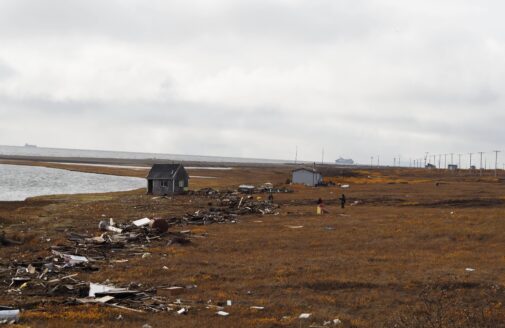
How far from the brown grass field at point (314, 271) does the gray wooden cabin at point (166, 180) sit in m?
23.3

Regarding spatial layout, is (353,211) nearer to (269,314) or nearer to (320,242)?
(320,242)

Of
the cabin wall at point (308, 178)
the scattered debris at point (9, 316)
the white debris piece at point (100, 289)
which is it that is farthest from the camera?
the cabin wall at point (308, 178)

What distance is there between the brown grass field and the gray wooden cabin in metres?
23.3

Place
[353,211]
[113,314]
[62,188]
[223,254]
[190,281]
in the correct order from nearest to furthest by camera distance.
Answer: [113,314]
[190,281]
[223,254]
[353,211]
[62,188]

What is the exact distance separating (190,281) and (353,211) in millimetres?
28705

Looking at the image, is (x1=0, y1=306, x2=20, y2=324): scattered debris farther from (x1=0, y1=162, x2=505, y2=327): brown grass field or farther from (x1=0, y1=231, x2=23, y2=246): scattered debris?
(x1=0, y1=231, x2=23, y2=246): scattered debris

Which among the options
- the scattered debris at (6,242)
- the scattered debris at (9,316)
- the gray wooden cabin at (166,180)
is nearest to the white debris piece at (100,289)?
the scattered debris at (9,316)

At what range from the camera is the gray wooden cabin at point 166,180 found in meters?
65.8

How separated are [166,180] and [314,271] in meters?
46.5

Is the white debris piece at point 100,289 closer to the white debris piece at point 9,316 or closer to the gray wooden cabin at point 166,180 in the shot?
the white debris piece at point 9,316

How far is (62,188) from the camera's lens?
8369 centimetres

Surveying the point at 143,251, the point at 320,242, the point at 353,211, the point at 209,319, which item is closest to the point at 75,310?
the point at 209,319

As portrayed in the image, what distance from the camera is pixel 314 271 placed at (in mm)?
21781

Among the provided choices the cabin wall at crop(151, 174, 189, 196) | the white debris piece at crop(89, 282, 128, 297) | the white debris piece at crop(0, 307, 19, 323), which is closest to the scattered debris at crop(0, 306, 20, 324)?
the white debris piece at crop(0, 307, 19, 323)
